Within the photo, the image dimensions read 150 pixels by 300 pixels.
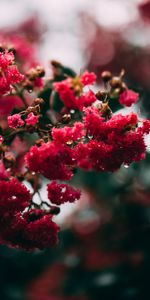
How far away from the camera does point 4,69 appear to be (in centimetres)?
163

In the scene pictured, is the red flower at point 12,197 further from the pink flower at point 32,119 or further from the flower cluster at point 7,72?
the flower cluster at point 7,72

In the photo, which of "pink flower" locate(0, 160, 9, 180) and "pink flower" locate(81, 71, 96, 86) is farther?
"pink flower" locate(81, 71, 96, 86)

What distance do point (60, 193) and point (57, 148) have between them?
219 millimetres

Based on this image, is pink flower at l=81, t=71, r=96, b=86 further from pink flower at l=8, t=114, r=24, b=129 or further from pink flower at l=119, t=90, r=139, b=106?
pink flower at l=8, t=114, r=24, b=129

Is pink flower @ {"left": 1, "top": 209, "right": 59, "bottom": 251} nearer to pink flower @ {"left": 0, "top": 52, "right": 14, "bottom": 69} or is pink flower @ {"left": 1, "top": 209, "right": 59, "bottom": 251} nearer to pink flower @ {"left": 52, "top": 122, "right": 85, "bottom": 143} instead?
pink flower @ {"left": 52, "top": 122, "right": 85, "bottom": 143}

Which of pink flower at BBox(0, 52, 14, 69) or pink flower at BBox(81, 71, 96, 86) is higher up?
pink flower at BBox(0, 52, 14, 69)

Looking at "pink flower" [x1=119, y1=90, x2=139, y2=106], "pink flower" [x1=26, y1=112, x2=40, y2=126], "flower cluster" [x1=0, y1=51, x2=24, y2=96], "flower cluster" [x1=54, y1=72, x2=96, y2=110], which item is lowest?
"pink flower" [x1=26, y1=112, x2=40, y2=126]

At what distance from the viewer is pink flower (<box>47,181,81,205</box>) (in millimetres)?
1694

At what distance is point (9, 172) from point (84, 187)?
5.93ft

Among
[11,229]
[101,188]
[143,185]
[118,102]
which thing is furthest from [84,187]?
[11,229]

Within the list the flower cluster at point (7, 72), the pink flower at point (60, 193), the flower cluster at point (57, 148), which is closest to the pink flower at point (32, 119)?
the flower cluster at point (57, 148)

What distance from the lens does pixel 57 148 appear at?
5.08 ft

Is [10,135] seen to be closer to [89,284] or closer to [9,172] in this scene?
[9,172]

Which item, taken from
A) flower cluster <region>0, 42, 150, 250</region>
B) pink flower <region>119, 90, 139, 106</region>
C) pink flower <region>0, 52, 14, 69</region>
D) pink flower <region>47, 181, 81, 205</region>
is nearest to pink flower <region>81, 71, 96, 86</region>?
flower cluster <region>0, 42, 150, 250</region>
